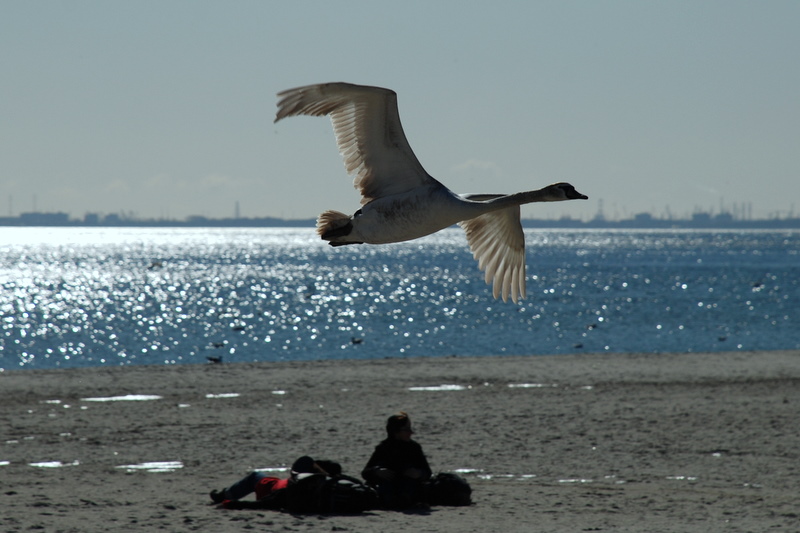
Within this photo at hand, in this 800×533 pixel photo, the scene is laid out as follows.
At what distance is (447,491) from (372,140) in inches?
208

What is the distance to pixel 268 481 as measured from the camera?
441 inches

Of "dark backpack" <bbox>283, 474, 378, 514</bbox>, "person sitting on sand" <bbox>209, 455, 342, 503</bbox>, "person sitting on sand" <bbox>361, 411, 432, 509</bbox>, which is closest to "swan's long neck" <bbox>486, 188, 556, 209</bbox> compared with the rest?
"person sitting on sand" <bbox>361, 411, 432, 509</bbox>

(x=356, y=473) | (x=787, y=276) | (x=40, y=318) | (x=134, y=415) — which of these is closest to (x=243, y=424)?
(x=134, y=415)

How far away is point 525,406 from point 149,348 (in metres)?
34.9

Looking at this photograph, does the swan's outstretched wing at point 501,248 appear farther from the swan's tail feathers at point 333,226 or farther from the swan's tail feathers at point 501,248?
the swan's tail feathers at point 333,226

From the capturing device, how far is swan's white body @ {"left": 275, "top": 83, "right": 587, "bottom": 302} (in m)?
7.04

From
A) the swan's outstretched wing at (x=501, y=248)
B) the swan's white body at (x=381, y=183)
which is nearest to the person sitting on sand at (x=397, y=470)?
the swan's outstretched wing at (x=501, y=248)

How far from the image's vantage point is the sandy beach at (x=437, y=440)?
11.2 metres

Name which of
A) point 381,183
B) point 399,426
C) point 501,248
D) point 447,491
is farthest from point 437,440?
point 381,183

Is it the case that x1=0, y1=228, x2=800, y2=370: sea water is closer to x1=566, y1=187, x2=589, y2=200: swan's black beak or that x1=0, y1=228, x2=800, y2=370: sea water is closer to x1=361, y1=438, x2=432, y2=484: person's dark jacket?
x1=361, y1=438, x2=432, y2=484: person's dark jacket

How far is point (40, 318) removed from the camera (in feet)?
226

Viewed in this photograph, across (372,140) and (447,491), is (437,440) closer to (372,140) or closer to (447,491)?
(447,491)

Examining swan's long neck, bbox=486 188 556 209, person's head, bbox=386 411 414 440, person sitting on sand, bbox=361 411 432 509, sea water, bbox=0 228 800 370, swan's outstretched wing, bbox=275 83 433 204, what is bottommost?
sea water, bbox=0 228 800 370

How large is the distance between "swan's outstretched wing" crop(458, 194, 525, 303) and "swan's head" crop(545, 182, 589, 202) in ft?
7.15
